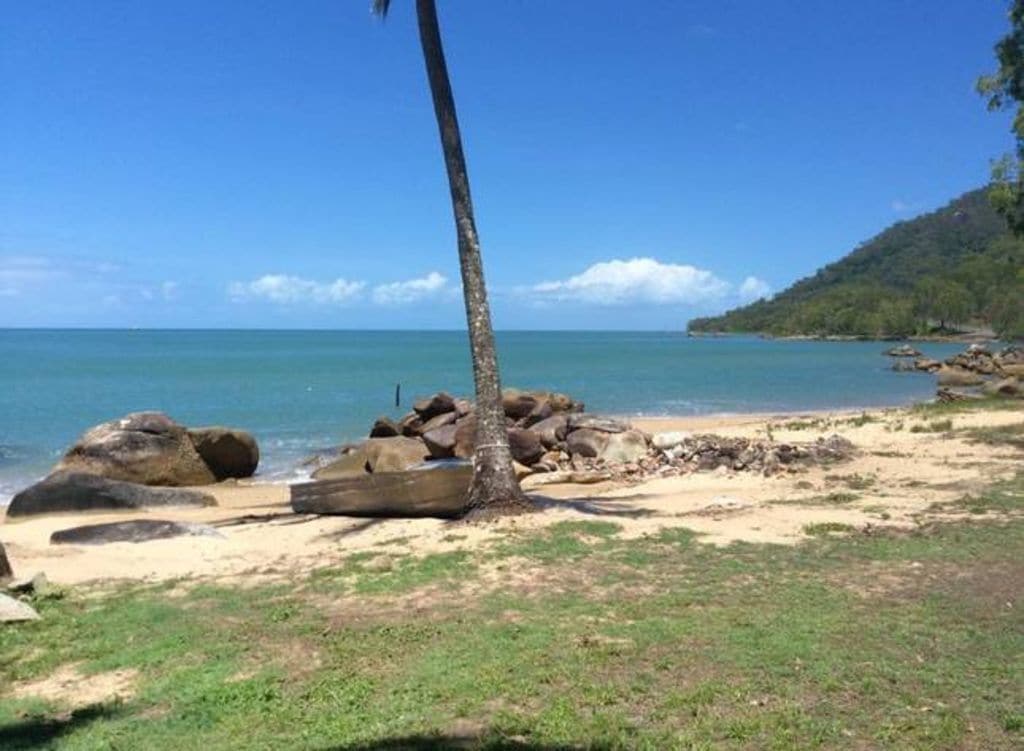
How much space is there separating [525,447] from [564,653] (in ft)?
50.0

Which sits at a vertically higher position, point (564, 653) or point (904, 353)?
point (564, 653)

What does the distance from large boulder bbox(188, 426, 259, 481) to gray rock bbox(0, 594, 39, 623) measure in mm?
13873

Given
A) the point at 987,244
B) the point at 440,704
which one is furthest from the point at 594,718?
the point at 987,244

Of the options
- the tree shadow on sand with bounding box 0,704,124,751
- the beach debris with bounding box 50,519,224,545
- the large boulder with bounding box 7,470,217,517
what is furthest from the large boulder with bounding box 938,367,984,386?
the tree shadow on sand with bounding box 0,704,124,751

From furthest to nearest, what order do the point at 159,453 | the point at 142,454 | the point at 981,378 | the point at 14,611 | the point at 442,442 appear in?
1. the point at 981,378
2. the point at 442,442
3. the point at 159,453
4. the point at 142,454
5. the point at 14,611

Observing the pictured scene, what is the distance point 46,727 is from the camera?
5.55 meters

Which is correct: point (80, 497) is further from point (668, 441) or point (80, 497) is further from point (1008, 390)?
point (1008, 390)

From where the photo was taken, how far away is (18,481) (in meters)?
22.2

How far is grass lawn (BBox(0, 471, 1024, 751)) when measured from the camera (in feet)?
16.8

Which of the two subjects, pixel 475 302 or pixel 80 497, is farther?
pixel 80 497

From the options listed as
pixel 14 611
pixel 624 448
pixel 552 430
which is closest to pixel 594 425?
pixel 552 430

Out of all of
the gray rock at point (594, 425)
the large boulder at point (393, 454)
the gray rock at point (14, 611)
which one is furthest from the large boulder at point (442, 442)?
the gray rock at point (14, 611)

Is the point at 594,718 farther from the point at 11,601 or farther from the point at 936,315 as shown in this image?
the point at 936,315

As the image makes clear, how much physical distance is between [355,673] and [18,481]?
19.5 meters
